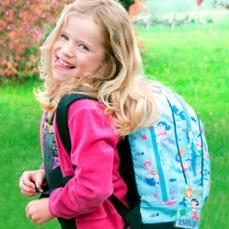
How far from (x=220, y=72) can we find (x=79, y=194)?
22.4ft

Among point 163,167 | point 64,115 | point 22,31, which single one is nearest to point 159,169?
point 163,167

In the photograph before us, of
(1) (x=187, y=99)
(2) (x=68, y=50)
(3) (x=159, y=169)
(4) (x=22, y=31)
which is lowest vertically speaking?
(1) (x=187, y=99)

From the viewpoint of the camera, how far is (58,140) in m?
3.17

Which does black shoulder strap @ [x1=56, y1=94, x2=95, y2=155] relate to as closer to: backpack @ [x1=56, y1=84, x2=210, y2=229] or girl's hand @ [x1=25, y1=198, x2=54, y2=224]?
backpack @ [x1=56, y1=84, x2=210, y2=229]

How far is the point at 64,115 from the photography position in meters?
3.12

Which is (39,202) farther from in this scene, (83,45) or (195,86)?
(195,86)

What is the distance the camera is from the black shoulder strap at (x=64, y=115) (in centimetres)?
312

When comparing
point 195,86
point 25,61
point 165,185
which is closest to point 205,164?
point 165,185

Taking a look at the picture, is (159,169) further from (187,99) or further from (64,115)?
(187,99)

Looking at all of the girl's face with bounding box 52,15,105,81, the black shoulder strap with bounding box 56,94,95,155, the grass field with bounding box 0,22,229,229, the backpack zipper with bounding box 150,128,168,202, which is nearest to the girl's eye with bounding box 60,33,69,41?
the girl's face with bounding box 52,15,105,81

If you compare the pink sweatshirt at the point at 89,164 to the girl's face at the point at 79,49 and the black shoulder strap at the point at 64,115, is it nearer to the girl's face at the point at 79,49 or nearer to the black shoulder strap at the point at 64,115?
the black shoulder strap at the point at 64,115

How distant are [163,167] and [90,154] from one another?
0.83 ft

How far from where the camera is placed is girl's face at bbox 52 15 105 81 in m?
3.26

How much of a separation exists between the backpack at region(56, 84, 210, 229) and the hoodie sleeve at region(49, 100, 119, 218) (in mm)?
50
